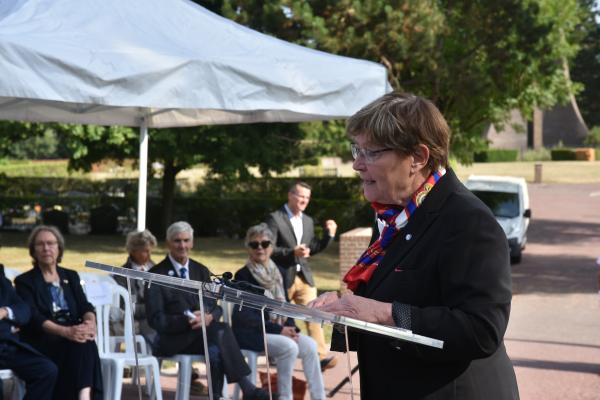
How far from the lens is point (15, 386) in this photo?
6680 mm

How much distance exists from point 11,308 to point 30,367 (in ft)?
1.34

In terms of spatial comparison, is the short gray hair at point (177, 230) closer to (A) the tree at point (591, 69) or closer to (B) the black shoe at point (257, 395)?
(B) the black shoe at point (257, 395)

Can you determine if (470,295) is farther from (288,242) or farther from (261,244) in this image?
(288,242)

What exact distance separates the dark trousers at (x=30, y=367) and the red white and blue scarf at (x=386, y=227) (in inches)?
171

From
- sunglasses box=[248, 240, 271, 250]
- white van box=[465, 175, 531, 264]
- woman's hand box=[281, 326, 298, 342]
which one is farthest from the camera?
white van box=[465, 175, 531, 264]

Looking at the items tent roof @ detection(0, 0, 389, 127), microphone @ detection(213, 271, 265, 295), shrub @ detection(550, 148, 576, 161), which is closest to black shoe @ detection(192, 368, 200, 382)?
tent roof @ detection(0, 0, 389, 127)

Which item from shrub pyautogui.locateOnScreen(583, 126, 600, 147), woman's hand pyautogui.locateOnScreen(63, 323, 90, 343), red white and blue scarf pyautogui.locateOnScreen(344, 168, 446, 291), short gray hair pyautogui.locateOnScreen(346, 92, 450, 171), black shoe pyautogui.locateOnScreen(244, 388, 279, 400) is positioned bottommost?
black shoe pyautogui.locateOnScreen(244, 388, 279, 400)

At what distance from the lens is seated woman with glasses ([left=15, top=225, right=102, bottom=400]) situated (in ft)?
22.5

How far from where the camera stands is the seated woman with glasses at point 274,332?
7.56m

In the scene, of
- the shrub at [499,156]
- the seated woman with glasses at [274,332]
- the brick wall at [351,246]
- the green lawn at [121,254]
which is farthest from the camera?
the shrub at [499,156]

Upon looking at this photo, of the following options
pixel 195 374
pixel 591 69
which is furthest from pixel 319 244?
pixel 591 69

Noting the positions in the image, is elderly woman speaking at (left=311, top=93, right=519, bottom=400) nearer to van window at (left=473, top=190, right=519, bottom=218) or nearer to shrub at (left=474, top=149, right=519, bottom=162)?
van window at (left=473, top=190, right=519, bottom=218)

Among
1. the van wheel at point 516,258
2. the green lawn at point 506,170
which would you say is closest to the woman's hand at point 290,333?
the van wheel at point 516,258

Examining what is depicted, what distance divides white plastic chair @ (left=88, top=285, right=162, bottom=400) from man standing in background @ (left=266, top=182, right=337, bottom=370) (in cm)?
205
